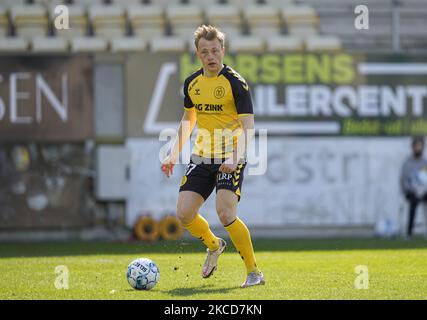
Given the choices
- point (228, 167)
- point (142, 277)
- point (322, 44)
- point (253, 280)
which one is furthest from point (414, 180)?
point (142, 277)

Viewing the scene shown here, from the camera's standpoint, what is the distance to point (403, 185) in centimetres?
1811

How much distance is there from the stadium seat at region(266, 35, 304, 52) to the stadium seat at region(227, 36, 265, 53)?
0.57 ft

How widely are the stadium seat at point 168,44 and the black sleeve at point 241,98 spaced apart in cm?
979

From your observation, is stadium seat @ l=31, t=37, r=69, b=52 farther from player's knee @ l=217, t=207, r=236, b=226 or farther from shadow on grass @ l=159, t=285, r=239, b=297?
shadow on grass @ l=159, t=285, r=239, b=297

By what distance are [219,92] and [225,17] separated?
10801 mm

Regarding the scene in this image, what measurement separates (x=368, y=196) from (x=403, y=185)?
72 centimetres

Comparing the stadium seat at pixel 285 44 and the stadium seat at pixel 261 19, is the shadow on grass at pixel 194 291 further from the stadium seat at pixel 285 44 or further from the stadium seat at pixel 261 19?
the stadium seat at pixel 261 19

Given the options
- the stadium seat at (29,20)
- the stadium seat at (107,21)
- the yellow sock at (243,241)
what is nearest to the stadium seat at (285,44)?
the stadium seat at (107,21)

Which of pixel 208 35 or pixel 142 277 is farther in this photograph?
pixel 208 35

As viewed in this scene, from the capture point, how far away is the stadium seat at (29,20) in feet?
64.5

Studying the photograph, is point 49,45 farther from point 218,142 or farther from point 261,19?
point 218,142

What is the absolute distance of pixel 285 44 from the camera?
64.7 feet

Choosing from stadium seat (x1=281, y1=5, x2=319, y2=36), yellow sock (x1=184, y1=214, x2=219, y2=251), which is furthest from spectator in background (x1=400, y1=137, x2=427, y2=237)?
yellow sock (x1=184, y1=214, x2=219, y2=251)

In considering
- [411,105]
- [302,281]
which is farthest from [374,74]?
[302,281]
